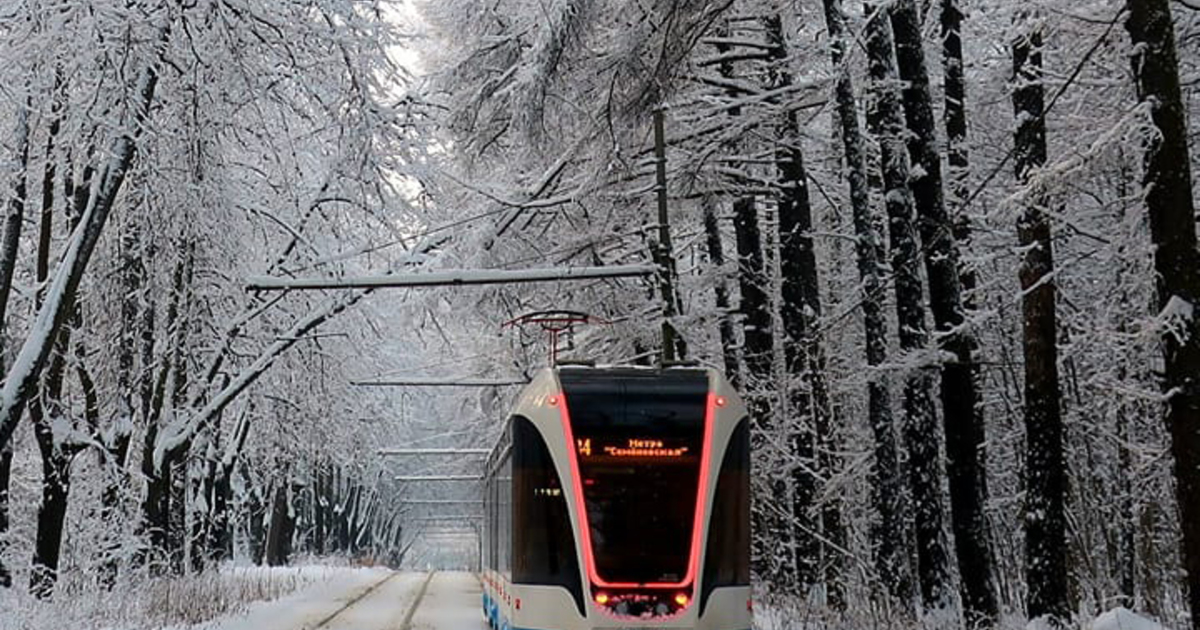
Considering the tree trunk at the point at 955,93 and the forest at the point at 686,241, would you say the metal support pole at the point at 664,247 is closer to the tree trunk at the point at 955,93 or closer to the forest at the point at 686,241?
the forest at the point at 686,241

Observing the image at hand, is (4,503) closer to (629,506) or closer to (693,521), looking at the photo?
(629,506)

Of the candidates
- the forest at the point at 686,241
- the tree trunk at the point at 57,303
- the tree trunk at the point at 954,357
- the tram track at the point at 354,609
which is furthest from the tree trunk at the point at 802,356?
the tree trunk at the point at 57,303

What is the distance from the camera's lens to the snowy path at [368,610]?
20203 mm

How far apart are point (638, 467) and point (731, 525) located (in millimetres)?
1100

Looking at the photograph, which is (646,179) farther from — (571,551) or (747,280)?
(571,551)

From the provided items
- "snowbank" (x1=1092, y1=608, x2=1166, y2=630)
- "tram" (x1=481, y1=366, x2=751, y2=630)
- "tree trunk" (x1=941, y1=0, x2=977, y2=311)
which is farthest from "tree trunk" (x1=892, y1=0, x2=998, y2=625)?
"tram" (x1=481, y1=366, x2=751, y2=630)

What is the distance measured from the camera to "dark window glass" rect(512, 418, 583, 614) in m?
12.4

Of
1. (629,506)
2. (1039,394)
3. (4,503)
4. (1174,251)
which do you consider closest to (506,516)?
(629,506)

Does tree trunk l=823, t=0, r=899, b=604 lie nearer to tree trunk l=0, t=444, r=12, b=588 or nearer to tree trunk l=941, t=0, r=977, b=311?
tree trunk l=941, t=0, r=977, b=311

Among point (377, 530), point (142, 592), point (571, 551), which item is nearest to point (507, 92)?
point (571, 551)

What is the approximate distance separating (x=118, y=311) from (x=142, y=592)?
4.60m

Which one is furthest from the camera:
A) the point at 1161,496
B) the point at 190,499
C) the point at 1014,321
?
the point at 190,499

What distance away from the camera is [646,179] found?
2052 centimetres

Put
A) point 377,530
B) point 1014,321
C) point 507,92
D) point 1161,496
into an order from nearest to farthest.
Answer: point 507,92
point 1161,496
point 1014,321
point 377,530
